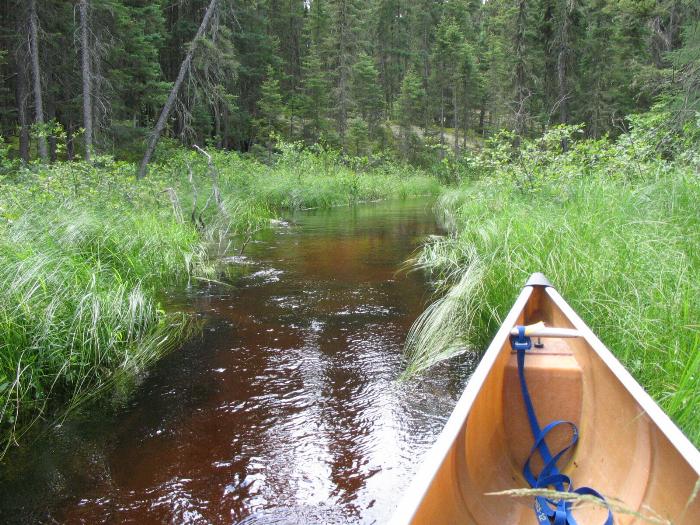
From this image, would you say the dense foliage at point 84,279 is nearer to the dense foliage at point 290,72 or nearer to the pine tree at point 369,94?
the dense foliage at point 290,72

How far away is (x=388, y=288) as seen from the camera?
19.9ft

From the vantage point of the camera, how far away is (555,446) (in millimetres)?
2219

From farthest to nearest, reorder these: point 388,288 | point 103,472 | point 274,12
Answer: point 274,12 < point 388,288 < point 103,472

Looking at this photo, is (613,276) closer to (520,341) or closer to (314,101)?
(520,341)

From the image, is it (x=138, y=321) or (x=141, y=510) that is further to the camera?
(x=138, y=321)

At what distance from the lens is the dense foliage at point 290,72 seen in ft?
45.9

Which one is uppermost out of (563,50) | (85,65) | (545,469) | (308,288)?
(563,50)

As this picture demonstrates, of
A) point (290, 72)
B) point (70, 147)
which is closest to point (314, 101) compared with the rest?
point (290, 72)

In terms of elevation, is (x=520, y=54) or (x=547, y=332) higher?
(x=520, y=54)

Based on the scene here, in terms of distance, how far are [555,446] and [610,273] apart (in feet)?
4.71

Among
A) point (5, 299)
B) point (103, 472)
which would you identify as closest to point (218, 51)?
point (5, 299)

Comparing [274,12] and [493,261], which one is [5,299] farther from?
[274,12]

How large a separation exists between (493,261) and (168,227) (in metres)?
4.58

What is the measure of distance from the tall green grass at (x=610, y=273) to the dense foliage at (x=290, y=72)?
2999 millimetres
